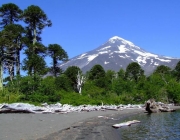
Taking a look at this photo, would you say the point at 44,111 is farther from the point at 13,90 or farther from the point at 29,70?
the point at 29,70

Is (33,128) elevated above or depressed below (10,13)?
below

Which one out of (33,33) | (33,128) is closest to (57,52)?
(33,33)

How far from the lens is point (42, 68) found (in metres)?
37.3

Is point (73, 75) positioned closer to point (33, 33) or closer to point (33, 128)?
point (33, 33)

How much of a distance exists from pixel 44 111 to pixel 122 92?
33.6 metres

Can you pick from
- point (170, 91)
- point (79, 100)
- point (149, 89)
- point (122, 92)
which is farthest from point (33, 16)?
point (170, 91)

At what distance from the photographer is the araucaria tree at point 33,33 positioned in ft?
122

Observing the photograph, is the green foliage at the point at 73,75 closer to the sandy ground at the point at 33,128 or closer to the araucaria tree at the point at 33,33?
the araucaria tree at the point at 33,33

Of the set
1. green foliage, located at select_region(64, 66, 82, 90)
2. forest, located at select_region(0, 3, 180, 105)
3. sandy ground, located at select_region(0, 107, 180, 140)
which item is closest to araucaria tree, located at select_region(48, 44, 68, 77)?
forest, located at select_region(0, 3, 180, 105)

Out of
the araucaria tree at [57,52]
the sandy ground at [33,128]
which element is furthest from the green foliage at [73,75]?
the sandy ground at [33,128]

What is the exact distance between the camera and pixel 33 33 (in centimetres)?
4431

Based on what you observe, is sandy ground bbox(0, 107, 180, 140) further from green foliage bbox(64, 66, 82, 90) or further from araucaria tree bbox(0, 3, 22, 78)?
green foliage bbox(64, 66, 82, 90)

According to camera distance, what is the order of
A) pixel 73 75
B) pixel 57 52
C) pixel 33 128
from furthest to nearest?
1. pixel 73 75
2. pixel 57 52
3. pixel 33 128

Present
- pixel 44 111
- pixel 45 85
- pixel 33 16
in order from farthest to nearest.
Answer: pixel 33 16 → pixel 45 85 → pixel 44 111
